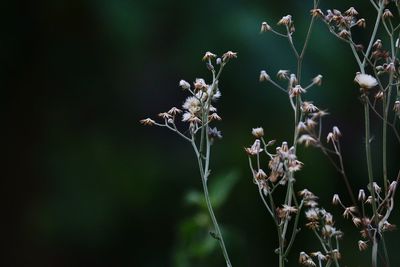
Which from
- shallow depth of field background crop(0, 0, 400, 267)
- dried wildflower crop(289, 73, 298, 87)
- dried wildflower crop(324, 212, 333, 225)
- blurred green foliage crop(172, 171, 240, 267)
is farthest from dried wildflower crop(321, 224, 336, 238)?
shallow depth of field background crop(0, 0, 400, 267)

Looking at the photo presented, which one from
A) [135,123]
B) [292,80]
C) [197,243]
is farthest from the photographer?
[135,123]

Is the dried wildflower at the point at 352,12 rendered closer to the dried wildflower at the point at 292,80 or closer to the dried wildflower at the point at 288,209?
the dried wildflower at the point at 292,80

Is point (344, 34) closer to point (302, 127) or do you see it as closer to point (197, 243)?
point (302, 127)

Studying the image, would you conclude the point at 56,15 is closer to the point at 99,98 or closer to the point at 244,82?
the point at 99,98

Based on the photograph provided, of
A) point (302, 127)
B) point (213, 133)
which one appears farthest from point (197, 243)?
point (302, 127)

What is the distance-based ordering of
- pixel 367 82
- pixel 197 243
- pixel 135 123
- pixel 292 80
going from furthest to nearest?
pixel 135 123
pixel 197 243
pixel 292 80
pixel 367 82

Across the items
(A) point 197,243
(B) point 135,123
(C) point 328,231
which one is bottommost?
(C) point 328,231

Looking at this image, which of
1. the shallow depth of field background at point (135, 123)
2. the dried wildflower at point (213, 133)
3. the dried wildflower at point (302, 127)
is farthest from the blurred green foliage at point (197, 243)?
the dried wildflower at point (302, 127)

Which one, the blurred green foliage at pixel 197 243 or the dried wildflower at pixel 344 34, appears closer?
the dried wildflower at pixel 344 34

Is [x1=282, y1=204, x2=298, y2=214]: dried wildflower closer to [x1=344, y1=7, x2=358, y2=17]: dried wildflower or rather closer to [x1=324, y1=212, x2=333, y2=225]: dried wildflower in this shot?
[x1=324, y1=212, x2=333, y2=225]: dried wildflower
